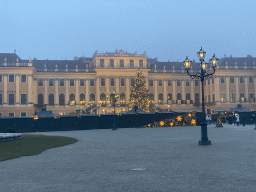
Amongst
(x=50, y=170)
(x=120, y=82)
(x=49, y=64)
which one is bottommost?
(x=50, y=170)

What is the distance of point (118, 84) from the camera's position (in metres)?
76.2

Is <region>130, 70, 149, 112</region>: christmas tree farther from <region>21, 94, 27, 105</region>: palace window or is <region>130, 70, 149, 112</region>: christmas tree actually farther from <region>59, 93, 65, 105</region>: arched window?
<region>21, 94, 27, 105</region>: palace window

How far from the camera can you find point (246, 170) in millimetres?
8914

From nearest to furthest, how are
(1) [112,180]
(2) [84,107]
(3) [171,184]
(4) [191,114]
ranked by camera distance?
(3) [171,184], (1) [112,180], (4) [191,114], (2) [84,107]

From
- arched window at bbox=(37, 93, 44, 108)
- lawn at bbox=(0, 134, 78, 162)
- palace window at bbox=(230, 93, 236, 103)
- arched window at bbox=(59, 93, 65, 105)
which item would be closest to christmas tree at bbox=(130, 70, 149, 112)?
arched window at bbox=(59, 93, 65, 105)

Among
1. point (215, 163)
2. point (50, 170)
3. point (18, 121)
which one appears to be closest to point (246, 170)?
point (215, 163)

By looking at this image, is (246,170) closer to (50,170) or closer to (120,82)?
(50,170)

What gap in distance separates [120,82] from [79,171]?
67.5 metres

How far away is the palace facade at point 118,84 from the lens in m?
74.9

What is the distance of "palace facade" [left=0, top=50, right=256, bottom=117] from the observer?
2948 inches

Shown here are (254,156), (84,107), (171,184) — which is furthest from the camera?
(84,107)

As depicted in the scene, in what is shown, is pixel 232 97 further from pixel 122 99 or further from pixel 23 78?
pixel 23 78

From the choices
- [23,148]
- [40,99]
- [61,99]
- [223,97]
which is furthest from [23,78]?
[23,148]

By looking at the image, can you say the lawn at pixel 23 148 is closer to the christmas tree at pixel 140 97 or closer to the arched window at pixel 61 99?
the christmas tree at pixel 140 97
